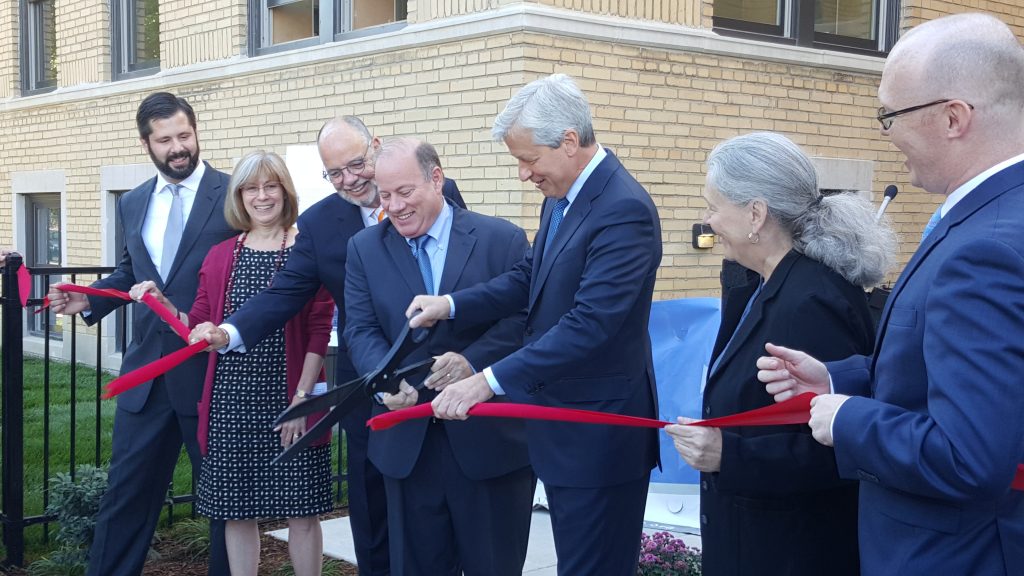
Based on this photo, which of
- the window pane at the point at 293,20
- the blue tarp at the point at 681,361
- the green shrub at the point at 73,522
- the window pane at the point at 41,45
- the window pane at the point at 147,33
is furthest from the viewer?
the window pane at the point at 41,45

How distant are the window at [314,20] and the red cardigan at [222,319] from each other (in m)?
4.64

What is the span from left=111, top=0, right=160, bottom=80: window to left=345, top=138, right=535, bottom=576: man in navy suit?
29.7ft

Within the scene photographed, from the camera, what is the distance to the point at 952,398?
183 cm

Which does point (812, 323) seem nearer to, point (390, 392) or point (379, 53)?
point (390, 392)

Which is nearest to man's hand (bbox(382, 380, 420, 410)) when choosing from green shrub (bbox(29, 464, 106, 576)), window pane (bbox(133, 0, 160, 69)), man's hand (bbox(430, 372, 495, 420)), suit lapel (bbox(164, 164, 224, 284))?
man's hand (bbox(430, 372, 495, 420))

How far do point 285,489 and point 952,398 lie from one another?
3244mm

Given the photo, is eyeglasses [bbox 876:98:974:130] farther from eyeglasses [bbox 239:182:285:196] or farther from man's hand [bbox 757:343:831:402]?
eyeglasses [bbox 239:182:285:196]

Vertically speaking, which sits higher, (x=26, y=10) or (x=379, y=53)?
(x=26, y=10)

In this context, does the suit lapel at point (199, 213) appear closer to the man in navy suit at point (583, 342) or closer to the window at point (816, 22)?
the man in navy suit at point (583, 342)

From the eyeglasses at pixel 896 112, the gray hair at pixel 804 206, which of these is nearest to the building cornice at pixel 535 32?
the gray hair at pixel 804 206

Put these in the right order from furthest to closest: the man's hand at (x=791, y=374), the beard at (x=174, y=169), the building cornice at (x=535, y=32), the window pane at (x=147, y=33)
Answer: the window pane at (x=147, y=33) < the building cornice at (x=535, y=32) < the beard at (x=174, y=169) < the man's hand at (x=791, y=374)

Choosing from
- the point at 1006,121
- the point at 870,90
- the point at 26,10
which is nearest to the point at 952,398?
the point at 1006,121

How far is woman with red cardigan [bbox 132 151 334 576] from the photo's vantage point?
4.45 m

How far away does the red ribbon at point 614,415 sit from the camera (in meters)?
2.49
